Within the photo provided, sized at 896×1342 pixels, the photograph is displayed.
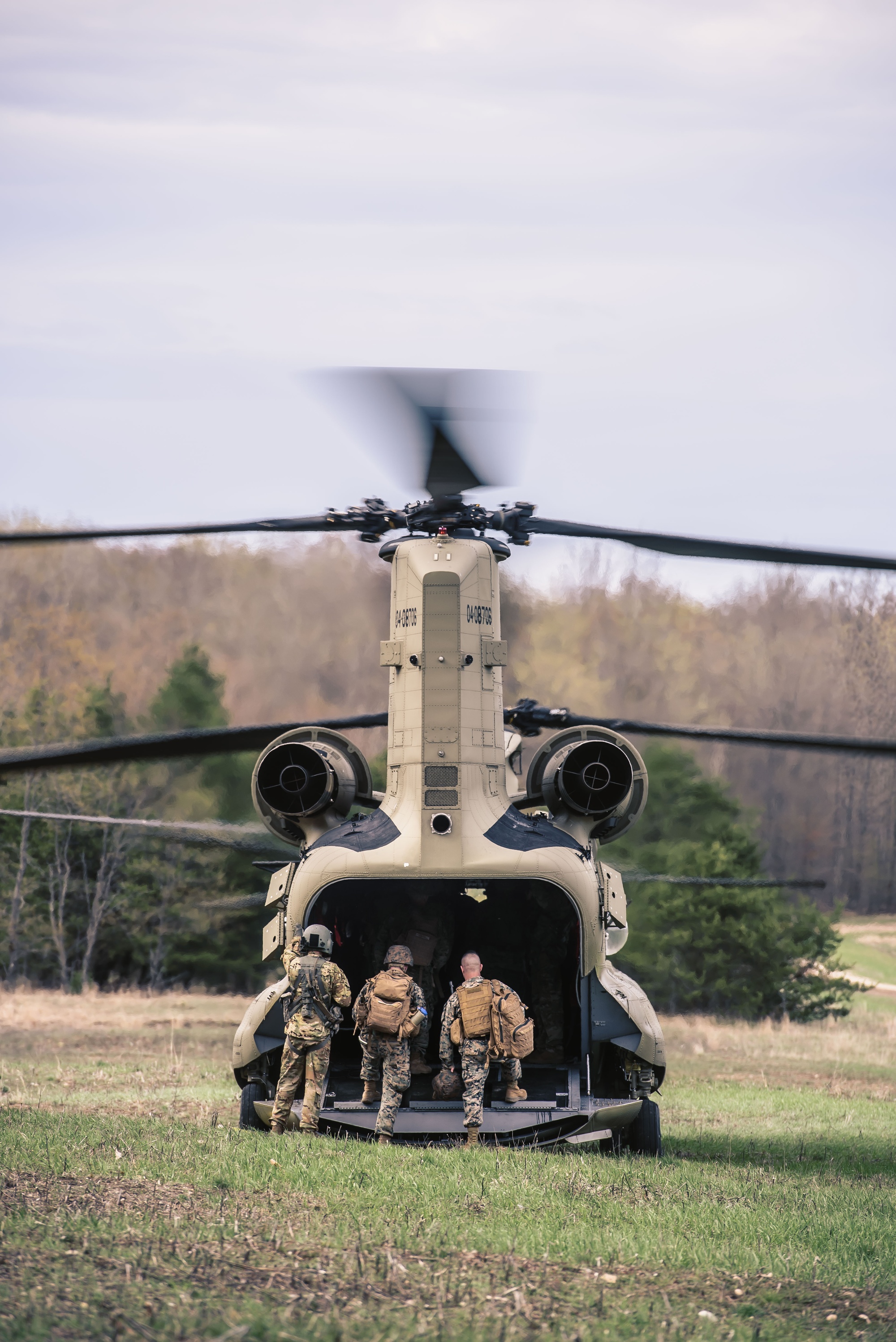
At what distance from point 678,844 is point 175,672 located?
12.3 m

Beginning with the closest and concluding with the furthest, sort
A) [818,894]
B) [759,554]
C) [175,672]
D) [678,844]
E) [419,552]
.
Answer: [759,554] < [419,552] < [678,844] < [175,672] < [818,894]

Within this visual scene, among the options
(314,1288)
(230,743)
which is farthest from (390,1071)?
(314,1288)

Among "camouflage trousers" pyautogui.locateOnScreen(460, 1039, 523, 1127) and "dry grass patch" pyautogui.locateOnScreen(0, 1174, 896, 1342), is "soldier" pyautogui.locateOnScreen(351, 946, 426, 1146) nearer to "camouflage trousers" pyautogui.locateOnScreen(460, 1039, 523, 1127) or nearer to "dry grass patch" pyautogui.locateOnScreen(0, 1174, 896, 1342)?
"camouflage trousers" pyautogui.locateOnScreen(460, 1039, 523, 1127)

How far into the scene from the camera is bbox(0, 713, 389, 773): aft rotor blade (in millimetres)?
10406

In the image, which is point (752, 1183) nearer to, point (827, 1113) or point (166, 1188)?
point (166, 1188)

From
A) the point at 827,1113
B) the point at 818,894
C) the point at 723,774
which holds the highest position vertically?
the point at 723,774

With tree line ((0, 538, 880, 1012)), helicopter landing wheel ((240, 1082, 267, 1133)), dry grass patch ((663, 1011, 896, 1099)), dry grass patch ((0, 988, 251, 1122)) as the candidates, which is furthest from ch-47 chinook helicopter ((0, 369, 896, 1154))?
tree line ((0, 538, 880, 1012))

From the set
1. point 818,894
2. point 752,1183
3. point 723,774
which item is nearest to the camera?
point 752,1183

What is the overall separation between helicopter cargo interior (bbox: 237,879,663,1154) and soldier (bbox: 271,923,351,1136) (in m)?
0.28

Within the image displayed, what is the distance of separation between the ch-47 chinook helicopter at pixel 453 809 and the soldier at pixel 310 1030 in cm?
30

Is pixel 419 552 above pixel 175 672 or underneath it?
underneath

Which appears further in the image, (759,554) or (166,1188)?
(759,554)

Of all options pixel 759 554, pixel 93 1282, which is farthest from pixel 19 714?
pixel 93 1282

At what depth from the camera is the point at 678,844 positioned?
31.2m
